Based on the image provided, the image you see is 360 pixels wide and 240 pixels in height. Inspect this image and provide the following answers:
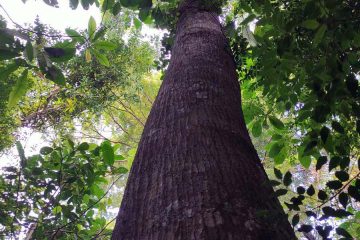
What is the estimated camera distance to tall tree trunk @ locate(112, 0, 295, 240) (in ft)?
2.88

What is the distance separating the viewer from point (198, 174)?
1.03 m

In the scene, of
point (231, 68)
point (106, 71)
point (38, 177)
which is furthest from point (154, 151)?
point (106, 71)

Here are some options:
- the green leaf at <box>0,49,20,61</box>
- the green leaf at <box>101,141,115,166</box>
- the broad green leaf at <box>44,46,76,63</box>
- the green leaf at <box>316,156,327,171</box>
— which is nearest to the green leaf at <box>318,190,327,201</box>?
the green leaf at <box>316,156,327,171</box>

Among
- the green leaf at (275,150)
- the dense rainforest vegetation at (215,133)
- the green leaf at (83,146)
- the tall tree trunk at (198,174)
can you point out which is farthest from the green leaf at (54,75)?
the green leaf at (275,150)

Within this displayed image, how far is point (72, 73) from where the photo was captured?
6477mm

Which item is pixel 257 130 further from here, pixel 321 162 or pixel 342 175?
pixel 342 175

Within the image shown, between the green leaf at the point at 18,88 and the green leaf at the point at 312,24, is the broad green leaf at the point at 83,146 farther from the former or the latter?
the green leaf at the point at 312,24

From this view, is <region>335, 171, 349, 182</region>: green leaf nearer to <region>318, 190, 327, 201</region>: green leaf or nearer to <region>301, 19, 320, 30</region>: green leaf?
<region>318, 190, 327, 201</region>: green leaf

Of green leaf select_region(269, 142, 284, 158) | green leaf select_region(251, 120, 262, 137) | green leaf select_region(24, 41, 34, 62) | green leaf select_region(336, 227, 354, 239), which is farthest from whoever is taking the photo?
green leaf select_region(251, 120, 262, 137)

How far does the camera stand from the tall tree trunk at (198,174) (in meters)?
0.88

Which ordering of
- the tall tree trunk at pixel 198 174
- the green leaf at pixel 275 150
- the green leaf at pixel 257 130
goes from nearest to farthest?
1. the tall tree trunk at pixel 198 174
2. the green leaf at pixel 275 150
3. the green leaf at pixel 257 130

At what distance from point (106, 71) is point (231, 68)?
4.93m

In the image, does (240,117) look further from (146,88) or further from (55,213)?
(146,88)

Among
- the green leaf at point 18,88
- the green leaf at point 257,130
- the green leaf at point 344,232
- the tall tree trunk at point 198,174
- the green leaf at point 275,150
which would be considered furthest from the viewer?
the green leaf at point 257,130
